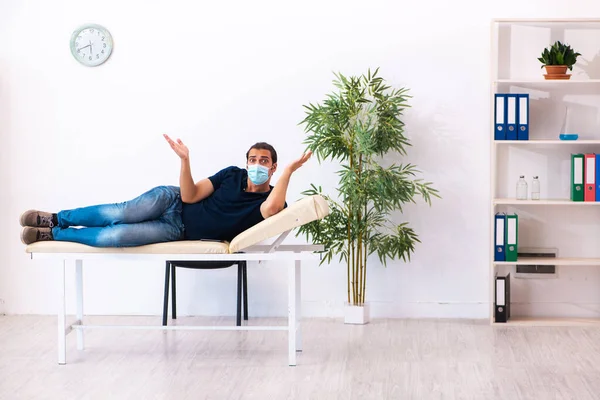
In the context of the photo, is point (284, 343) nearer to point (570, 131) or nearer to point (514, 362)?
point (514, 362)

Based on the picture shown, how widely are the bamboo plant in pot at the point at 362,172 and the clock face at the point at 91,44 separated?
1.33 m

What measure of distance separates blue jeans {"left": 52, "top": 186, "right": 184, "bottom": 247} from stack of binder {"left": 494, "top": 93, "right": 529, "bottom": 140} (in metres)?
1.95

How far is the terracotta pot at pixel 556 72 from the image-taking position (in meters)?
5.07

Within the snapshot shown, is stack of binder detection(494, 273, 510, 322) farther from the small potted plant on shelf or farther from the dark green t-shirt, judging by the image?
the dark green t-shirt

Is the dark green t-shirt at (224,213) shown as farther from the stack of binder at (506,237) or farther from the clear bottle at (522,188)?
the clear bottle at (522,188)

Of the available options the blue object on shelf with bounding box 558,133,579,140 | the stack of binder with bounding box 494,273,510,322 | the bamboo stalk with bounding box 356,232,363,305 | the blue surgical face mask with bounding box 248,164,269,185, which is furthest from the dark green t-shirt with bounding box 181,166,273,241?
the blue object on shelf with bounding box 558,133,579,140

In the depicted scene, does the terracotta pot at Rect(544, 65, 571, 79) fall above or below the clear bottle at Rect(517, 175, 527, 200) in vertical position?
above

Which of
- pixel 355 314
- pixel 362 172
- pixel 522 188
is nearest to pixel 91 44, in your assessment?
pixel 362 172

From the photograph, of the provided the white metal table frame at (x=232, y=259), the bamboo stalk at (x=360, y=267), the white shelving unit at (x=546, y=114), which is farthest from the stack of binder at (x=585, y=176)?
the white metal table frame at (x=232, y=259)

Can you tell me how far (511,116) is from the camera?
5102 mm

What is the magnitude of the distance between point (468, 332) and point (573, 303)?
2.60 feet

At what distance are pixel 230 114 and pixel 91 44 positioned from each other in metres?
0.95

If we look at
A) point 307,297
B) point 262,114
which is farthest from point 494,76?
point 307,297

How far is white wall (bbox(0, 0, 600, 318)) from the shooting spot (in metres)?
5.34
